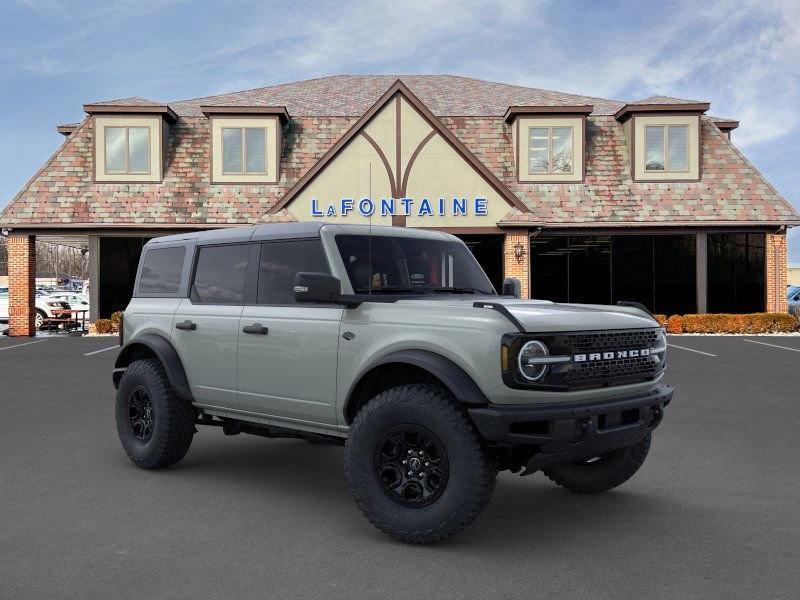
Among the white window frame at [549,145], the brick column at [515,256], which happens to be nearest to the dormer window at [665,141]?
the white window frame at [549,145]

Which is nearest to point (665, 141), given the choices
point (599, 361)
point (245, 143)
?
point (245, 143)

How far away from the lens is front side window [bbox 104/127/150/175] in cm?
2445

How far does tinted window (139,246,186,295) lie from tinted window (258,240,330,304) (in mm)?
1191

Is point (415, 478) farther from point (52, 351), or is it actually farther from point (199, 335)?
point (52, 351)

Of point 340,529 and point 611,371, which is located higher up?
point 611,371

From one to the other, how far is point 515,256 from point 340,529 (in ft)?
61.2

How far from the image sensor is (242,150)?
2466cm

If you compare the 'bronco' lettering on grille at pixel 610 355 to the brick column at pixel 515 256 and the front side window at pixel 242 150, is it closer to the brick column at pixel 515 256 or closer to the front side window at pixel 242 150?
the brick column at pixel 515 256

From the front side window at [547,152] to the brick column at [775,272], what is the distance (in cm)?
699

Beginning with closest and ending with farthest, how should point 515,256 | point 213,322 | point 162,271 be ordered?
point 213,322 < point 162,271 < point 515,256

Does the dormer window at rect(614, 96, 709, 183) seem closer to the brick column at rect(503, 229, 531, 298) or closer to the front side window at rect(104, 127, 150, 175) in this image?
the brick column at rect(503, 229, 531, 298)

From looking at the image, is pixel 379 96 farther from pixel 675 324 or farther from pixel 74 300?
pixel 74 300

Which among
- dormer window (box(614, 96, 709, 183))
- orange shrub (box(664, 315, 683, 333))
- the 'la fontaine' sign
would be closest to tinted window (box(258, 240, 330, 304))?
the 'la fontaine' sign

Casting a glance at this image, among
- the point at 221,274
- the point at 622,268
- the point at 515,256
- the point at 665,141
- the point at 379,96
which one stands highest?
the point at 379,96
